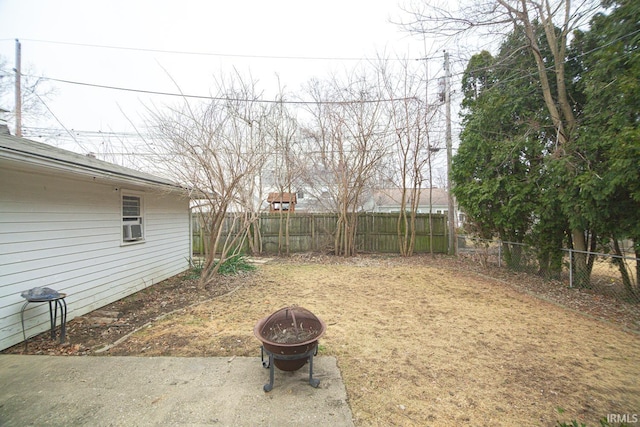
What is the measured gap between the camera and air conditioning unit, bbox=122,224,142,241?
523 cm

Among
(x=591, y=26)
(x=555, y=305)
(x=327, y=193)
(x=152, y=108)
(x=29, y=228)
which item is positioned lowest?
(x=555, y=305)

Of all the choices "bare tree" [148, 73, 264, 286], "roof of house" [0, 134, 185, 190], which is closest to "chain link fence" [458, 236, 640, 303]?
"bare tree" [148, 73, 264, 286]

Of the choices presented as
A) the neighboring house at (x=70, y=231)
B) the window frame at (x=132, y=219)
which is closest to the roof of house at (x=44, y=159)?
the neighboring house at (x=70, y=231)

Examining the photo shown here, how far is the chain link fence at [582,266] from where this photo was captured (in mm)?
4910

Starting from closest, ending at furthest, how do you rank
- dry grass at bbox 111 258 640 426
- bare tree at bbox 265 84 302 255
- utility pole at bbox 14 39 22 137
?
dry grass at bbox 111 258 640 426, utility pole at bbox 14 39 22 137, bare tree at bbox 265 84 302 255

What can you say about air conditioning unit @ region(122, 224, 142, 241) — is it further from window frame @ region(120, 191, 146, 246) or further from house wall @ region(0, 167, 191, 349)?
house wall @ region(0, 167, 191, 349)

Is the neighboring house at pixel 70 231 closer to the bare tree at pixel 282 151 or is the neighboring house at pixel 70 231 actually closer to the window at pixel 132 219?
the window at pixel 132 219

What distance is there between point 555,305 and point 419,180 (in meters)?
5.69

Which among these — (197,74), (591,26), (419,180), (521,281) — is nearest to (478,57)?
(591,26)

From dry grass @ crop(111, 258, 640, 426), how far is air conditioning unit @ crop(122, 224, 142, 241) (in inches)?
84.2

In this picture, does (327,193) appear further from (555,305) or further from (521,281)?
(555,305)

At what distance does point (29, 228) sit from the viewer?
11.1 feet

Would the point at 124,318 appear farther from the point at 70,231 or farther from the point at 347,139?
the point at 347,139

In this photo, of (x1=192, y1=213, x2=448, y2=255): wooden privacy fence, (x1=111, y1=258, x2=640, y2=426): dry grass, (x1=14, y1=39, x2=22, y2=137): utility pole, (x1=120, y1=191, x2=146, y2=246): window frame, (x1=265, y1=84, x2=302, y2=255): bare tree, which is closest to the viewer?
(x1=111, y1=258, x2=640, y2=426): dry grass
